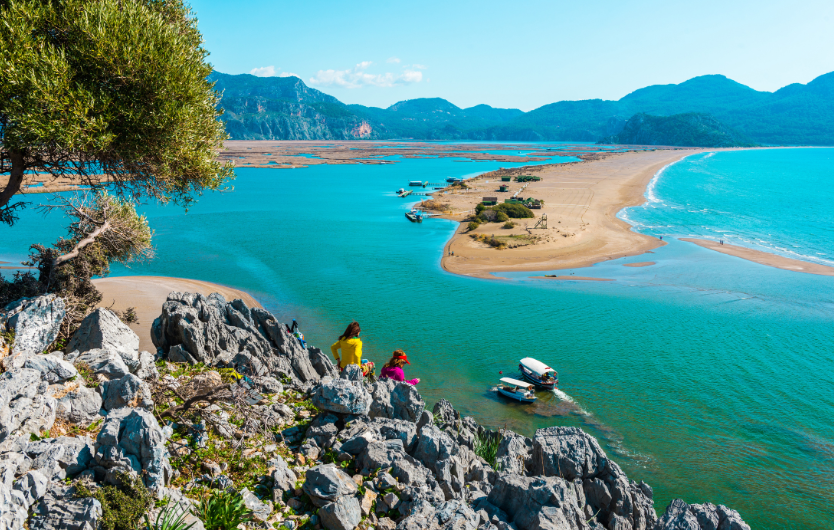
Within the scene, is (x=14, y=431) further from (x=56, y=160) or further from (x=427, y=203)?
(x=427, y=203)

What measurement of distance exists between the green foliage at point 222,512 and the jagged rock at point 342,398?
12.1 feet

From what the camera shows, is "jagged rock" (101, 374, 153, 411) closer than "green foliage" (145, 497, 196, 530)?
No

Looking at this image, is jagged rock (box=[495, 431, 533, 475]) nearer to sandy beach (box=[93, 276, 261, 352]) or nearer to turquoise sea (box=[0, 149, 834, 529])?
turquoise sea (box=[0, 149, 834, 529])

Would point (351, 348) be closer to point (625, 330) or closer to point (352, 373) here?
point (352, 373)

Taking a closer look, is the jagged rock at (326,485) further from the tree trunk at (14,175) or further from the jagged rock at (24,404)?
the tree trunk at (14,175)

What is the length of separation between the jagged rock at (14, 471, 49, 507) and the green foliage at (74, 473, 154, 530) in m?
0.46

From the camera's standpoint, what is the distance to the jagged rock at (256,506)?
9.20m

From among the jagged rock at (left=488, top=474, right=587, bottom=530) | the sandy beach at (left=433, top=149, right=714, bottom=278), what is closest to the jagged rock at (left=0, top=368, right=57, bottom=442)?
the jagged rock at (left=488, top=474, right=587, bottom=530)

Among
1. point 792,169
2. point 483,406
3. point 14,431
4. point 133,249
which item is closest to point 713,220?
point 483,406

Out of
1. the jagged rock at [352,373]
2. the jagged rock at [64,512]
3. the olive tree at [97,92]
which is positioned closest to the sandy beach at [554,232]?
the jagged rock at [352,373]

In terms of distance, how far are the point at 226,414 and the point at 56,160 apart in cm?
898

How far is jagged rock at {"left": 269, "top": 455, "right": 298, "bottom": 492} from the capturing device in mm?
10078

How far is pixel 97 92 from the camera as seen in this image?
45.0 ft

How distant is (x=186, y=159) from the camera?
16016 millimetres
